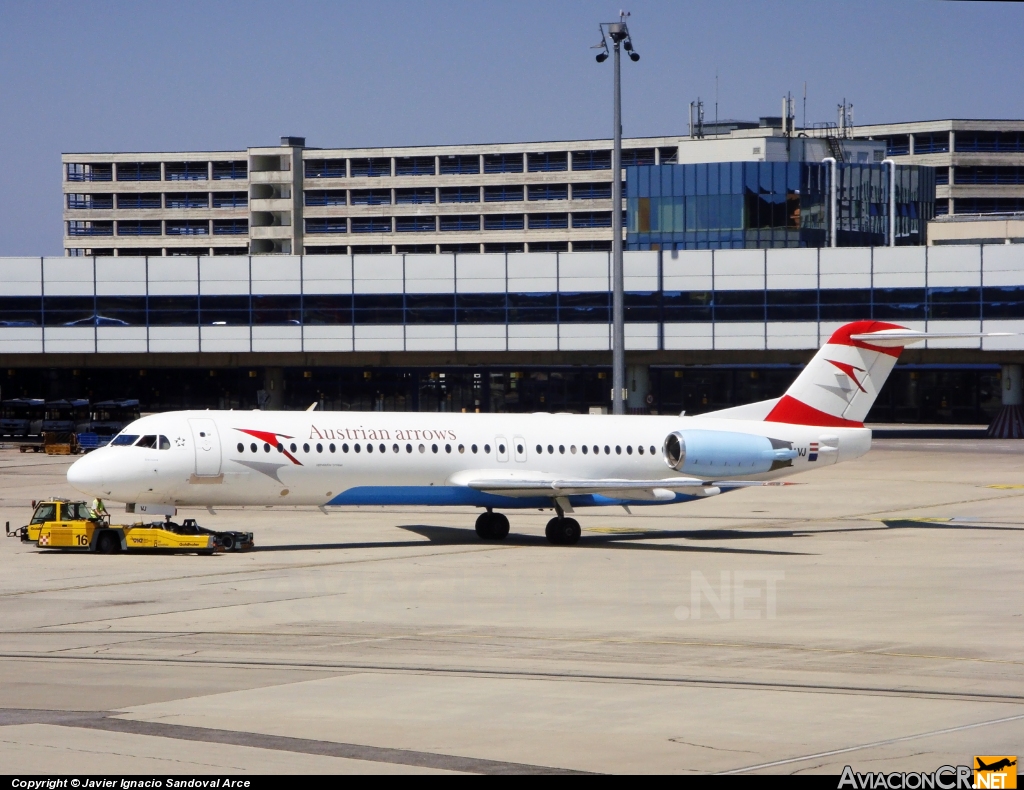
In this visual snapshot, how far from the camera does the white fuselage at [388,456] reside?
34656mm

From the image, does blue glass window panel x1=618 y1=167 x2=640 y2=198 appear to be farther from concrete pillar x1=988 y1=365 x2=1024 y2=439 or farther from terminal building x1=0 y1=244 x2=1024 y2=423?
concrete pillar x1=988 y1=365 x2=1024 y2=439

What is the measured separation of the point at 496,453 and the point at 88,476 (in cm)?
1054

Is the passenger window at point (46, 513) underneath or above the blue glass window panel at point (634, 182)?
underneath

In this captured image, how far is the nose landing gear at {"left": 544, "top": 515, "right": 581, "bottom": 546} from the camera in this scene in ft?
A: 122

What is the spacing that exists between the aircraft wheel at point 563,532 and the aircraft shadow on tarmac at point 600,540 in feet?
1.04

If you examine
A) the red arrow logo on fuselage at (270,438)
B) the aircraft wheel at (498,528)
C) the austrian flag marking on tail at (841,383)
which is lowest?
the aircraft wheel at (498,528)

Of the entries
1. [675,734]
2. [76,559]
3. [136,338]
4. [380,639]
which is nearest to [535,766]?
[675,734]

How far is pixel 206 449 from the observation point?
34.9 m

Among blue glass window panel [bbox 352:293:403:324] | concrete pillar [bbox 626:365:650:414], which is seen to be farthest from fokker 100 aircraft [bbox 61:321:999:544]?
blue glass window panel [bbox 352:293:403:324]

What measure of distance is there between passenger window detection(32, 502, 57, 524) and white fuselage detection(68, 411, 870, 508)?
1874 millimetres

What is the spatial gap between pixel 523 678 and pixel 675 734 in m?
4.01

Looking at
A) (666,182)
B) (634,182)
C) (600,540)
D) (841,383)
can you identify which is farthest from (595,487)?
(634,182)

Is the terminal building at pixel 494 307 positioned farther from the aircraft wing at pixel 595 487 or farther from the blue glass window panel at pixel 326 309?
the aircraft wing at pixel 595 487

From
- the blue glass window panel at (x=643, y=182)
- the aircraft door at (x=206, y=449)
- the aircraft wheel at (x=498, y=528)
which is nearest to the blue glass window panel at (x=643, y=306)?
the blue glass window panel at (x=643, y=182)
